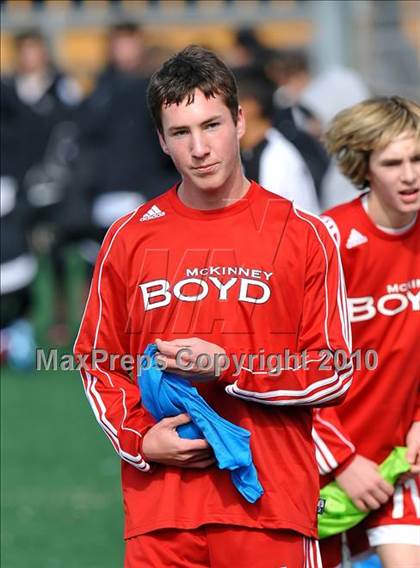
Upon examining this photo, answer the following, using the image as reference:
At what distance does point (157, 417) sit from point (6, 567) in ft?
9.68

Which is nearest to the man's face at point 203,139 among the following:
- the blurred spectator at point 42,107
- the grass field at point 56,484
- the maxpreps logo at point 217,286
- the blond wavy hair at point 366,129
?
the maxpreps logo at point 217,286

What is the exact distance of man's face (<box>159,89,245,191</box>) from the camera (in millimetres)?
3928

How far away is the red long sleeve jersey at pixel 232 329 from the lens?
3920mm

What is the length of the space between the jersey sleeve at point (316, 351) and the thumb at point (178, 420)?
0.44ft

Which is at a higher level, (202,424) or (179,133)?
(179,133)

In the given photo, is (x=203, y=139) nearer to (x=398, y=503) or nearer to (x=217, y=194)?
(x=217, y=194)

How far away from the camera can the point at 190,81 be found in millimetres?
3947

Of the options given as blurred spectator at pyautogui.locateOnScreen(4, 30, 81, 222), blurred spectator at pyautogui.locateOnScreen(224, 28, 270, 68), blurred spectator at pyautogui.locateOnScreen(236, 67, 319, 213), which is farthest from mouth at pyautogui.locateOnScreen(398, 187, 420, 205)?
blurred spectator at pyautogui.locateOnScreen(4, 30, 81, 222)

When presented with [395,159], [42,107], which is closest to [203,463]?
[395,159]

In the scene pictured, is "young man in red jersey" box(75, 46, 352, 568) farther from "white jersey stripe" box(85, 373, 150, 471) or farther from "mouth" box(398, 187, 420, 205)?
"mouth" box(398, 187, 420, 205)

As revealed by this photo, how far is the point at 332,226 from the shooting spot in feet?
15.4

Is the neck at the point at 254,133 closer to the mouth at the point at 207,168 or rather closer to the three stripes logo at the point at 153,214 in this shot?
the three stripes logo at the point at 153,214

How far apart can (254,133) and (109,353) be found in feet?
10.3

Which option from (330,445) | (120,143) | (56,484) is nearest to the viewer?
(330,445)
